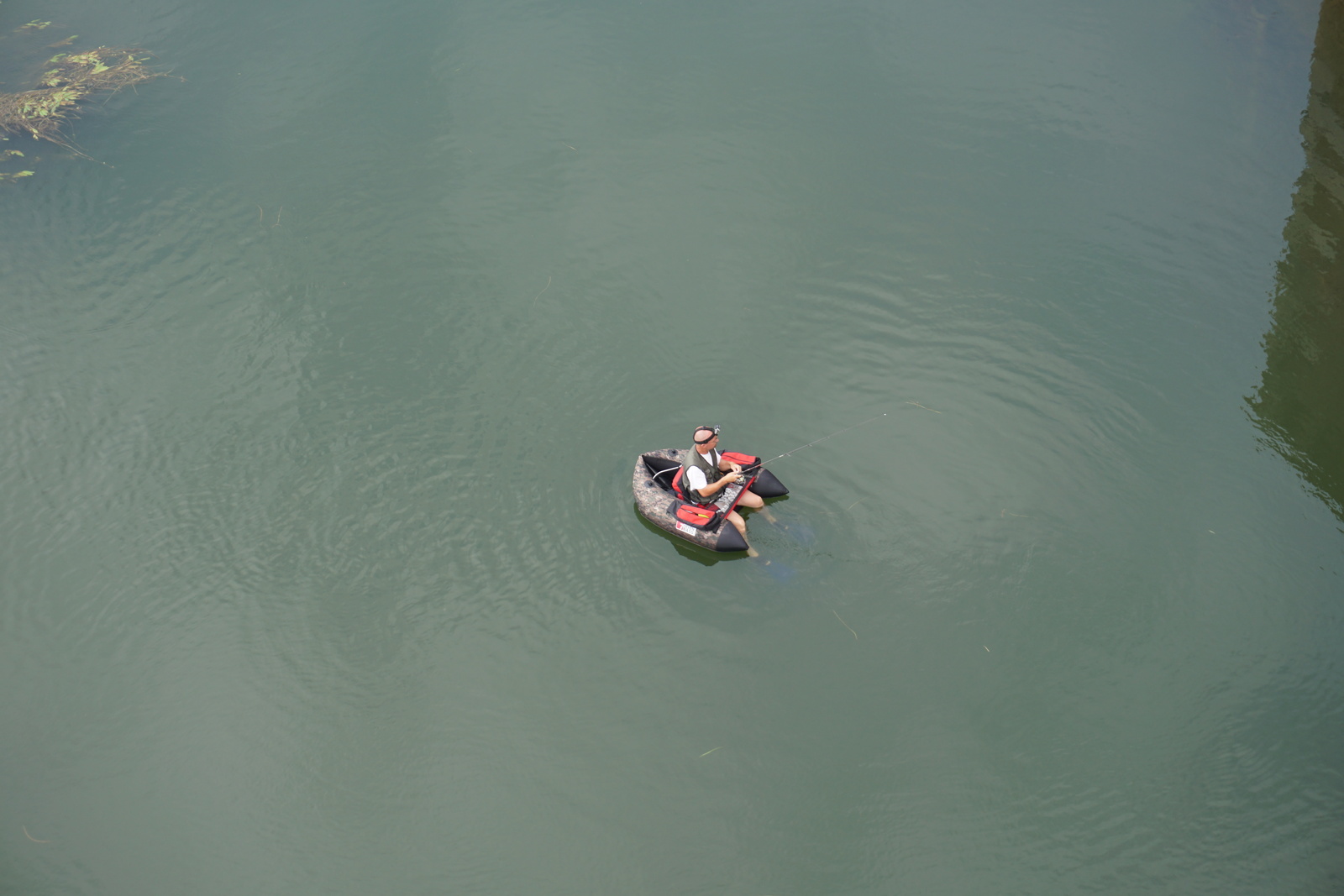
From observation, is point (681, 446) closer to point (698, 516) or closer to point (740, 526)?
point (698, 516)

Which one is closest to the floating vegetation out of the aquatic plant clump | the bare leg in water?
the aquatic plant clump

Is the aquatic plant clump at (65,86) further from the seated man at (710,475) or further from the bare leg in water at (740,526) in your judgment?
the bare leg in water at (740,526)

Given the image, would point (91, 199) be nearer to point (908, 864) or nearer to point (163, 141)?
point (163, 141)

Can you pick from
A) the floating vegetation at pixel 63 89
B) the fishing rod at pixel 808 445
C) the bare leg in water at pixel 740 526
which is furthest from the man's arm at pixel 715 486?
the floating vegetation at pixel 63 89

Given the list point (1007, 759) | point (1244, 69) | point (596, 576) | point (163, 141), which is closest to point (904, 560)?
point (1007, 759)

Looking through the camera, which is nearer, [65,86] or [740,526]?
[740,526]

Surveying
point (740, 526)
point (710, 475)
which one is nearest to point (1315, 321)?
point (740, 526)
